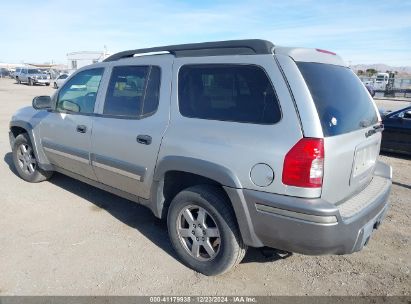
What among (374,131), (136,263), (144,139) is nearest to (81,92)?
(144,139)

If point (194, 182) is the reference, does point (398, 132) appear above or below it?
below

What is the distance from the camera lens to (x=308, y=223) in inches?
95.1

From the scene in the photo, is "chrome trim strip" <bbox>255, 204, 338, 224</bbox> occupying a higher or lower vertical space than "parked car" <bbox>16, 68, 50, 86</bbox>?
higher

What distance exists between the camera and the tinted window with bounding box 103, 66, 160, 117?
3354 millimetres

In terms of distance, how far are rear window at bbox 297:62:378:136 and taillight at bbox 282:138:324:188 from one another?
0.48 ft

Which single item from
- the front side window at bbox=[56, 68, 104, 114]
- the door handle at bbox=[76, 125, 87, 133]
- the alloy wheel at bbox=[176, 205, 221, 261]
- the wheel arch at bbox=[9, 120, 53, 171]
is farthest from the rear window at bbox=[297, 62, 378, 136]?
the wheel arch at bbox=[9, 120, 53, 171]

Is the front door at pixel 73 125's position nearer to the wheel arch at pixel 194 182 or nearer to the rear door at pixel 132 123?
the rear door at pixel 132 123

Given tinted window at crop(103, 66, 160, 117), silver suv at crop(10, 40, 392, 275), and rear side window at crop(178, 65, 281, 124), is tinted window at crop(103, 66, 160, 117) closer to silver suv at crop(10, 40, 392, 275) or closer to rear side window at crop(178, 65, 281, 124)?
silver suv at crop(10, 40, 392, 275)

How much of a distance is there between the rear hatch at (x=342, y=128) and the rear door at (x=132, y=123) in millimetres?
1335

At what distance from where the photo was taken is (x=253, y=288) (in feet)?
9.62

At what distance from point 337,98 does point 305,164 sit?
0.70 m

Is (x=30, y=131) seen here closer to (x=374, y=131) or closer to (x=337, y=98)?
(x=337, y=98)

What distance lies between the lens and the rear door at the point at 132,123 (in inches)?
128

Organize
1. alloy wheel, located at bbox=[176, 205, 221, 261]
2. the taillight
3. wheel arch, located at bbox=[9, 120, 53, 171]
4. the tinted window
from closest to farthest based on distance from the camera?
the taillight
alloy wheel, located at bbox=[176, 205, 221, 261]
the tinted window
wheel arch, located at bbox=[9, 120, 53, 171]
